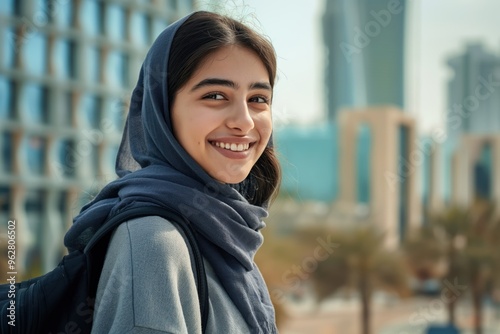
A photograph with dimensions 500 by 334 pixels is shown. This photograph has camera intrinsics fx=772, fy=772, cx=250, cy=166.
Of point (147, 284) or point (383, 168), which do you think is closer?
point (147, 284)

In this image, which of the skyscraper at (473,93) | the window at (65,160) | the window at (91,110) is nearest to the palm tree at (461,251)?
the window at (91,110)

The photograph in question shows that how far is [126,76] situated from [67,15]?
1786mm

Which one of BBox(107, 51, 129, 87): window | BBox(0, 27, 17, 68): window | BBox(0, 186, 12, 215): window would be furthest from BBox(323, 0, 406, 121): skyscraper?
BBox(0, 186, 12, 215): window

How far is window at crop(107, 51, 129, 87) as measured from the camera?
1664 centimetres

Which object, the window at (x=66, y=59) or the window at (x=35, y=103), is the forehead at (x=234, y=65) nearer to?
the window at (x=35, y=103)

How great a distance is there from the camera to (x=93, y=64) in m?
16.4

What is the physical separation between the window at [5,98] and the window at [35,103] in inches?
10.7

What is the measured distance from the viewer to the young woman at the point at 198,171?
62 cm

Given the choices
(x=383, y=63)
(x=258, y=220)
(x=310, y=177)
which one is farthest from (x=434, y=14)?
(x=258, y=220)

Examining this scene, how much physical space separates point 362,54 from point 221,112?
A: 29.5m

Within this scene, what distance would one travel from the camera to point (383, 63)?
2873 centimetres

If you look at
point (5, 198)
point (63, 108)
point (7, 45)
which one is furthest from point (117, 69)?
point (5, 198)

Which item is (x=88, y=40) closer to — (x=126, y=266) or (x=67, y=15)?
(x=67, y=15)

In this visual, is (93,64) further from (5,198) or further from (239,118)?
(239,118)
